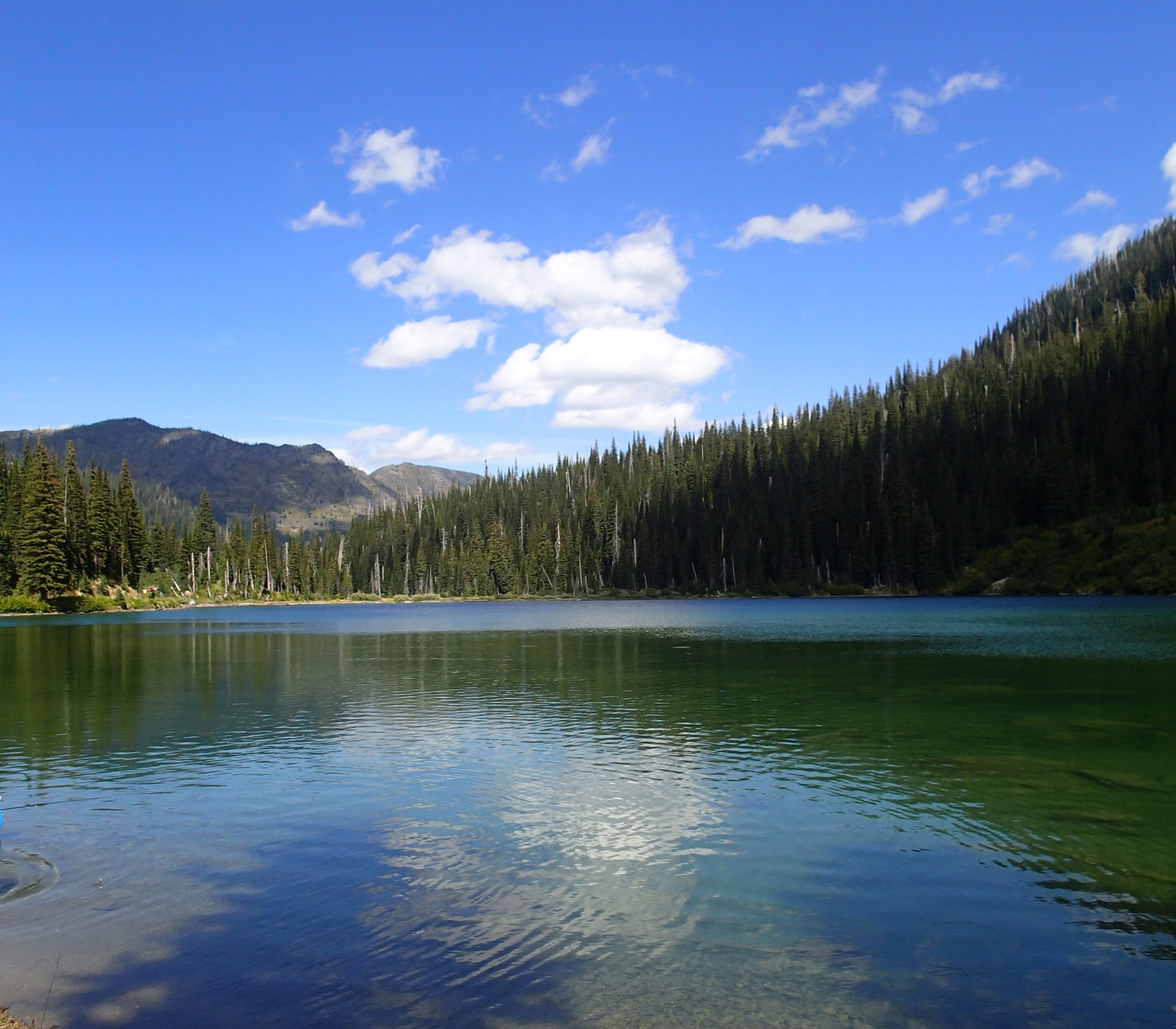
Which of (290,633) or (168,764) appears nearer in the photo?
(168,764)

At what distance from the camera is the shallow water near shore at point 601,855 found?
10.6 m

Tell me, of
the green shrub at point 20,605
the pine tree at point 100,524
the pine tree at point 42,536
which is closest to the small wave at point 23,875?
the pine tree at point 42,536

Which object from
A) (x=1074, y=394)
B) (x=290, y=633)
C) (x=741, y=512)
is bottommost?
(x=290, y=633)

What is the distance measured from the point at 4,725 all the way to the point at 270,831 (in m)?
19.4

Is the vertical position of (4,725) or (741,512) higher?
(741,512)

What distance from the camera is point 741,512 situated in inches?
7485

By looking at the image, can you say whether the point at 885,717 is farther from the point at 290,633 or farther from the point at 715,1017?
the point at 290,633

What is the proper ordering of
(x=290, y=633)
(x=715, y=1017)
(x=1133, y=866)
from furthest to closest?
(x=290, y=633), (x=1133, y=866), (x=715, y=1017)

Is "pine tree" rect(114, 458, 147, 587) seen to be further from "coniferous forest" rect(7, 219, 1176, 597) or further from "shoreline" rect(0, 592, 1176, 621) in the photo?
"shoreline" rect(0, 592, 1176, 621)

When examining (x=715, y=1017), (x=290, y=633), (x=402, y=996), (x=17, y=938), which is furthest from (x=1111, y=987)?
(x=290, y=633)

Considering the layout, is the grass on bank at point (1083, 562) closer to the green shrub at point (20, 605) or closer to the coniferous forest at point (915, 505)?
the coniferous forest at point (915, 505)

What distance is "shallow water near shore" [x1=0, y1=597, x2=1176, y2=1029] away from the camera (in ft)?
34.9

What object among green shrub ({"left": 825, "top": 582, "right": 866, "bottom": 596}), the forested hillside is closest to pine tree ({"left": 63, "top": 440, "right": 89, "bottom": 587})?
the forested hillside

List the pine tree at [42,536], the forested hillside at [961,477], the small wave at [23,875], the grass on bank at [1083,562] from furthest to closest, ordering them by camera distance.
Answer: the forested hillside at [961,477]
the pine tree at [42,536]
the grass on bank at [1083,562]
the small wave at [23,875]
